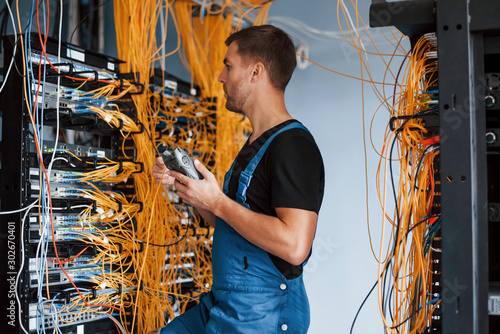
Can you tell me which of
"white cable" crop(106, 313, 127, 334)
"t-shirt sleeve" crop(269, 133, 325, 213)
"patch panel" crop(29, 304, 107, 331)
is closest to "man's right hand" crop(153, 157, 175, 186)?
"t-shirt sleeve" crop(269, 133, 325, 213)

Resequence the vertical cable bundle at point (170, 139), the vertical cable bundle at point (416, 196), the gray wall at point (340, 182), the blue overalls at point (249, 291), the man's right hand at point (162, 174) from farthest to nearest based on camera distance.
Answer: the gray wall at point (340, 182)
the vertical cable bundle at point (170, 139)
the man's right hand at point (162, 174)
the blue overalls at point (249, 291)
the vertical cable bundle at point (416, 196)

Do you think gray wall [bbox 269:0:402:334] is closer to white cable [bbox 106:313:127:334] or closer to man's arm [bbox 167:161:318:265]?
white cable [bbox 106:313:127:334]

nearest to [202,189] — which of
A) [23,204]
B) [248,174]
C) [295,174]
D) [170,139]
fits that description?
[248,174]

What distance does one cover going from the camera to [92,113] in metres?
2.37

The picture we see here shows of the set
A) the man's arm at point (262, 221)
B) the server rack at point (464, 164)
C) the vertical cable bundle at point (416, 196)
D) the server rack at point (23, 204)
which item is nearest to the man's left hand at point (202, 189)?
the man's arm at point (262, 221)

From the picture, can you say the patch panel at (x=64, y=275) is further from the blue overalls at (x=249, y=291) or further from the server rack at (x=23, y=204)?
the blue overalls at (x=249, y=291)

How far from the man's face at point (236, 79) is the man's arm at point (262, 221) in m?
0.32

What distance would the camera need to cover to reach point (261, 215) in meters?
1.47

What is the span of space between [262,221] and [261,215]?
0.07ft

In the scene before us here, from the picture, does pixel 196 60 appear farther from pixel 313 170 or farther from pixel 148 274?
pixel 313 170

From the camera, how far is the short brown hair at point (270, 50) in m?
1.72

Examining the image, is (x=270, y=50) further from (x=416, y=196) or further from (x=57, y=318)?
(x=57, y=318)

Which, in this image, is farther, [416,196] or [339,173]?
[339,173]

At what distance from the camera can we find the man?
57.0 inches
